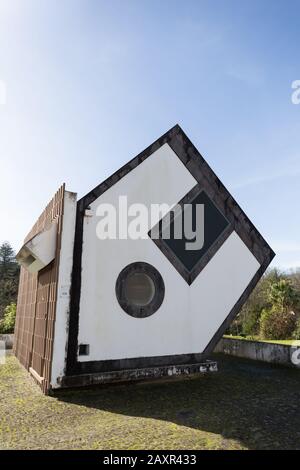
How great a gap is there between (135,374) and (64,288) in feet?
10.0

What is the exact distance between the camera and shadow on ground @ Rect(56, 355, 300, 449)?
234 inches

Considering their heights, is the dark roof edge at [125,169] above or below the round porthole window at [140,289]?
above

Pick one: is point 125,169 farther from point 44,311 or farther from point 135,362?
point 135,362

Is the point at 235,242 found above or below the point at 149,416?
above

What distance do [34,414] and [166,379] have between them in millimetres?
4256

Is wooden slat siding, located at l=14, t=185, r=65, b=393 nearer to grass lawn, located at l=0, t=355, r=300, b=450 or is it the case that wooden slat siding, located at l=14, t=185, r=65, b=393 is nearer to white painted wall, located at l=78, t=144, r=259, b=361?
grass lawn, located at l=0, t=355, r=300, b=450

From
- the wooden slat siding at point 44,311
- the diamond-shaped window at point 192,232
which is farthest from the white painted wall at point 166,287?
the wooden slat siding at point 44,311

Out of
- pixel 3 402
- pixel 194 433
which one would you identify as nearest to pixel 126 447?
pixel 194 433

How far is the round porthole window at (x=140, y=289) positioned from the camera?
1004cm

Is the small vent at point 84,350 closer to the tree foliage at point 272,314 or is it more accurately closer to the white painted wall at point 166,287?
the white painted wall at point 166,287

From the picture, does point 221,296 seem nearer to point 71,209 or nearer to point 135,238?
point 135,238

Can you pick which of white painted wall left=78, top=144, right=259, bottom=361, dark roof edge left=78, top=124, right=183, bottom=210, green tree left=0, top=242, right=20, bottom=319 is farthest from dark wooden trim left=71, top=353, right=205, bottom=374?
green tree left=0, top=242, right=20, bottom=319

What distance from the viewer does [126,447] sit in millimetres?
5297

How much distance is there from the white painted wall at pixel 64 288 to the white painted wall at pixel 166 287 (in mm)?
420
